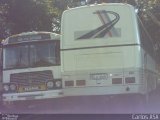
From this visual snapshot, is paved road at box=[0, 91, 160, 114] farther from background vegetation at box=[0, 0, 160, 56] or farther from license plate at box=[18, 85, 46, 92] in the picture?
background vegetation at box=[0, 0, 160, 56]

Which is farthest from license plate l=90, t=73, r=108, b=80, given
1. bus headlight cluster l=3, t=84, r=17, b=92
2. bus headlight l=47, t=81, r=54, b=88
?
bus headlight cluster l=3, t=84, r=17, b=92

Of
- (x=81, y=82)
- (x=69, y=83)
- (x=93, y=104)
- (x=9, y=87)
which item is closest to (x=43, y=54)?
(x=9, y=87)

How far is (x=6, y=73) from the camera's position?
1541 cm

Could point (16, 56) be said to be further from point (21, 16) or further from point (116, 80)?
point (21, 16)

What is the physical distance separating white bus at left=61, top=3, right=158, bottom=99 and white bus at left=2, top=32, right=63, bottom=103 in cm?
123

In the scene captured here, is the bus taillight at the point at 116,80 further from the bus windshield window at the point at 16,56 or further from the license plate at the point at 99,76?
the bus windshield window at the point at 16,56

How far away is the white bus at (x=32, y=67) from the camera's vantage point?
14.9 m

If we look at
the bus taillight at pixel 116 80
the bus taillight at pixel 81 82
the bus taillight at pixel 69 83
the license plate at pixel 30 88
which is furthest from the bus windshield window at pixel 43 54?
the bus taillight at pixel 116 80

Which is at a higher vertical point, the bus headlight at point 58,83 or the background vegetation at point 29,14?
the background vegetation at point 29,14

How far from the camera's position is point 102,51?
13.3 metres

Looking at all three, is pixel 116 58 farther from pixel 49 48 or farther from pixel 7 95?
pixel 7 95

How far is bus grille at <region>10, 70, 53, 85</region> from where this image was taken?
15.0m

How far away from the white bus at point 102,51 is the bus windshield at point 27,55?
1.44 m

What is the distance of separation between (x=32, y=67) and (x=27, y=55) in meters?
0.48
